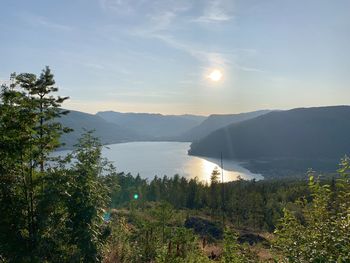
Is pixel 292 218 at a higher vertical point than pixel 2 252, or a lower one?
higher

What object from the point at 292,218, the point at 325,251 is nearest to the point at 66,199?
the point at 292,218

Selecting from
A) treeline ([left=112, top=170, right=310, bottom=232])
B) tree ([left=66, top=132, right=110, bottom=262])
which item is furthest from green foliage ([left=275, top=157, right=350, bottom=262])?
treeline ([left=112, top=170, right=310, bottom=232])

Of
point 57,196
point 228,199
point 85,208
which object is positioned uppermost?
point 57,196

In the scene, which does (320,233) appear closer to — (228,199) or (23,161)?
(23,161)

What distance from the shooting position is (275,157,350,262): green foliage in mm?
6980

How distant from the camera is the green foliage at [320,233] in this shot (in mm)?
6980

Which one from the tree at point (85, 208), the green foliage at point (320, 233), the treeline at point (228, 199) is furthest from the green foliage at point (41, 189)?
the treeline at point (228, 199)

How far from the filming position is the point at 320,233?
7.70 m

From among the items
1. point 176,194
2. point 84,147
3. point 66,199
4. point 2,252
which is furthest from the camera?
point 176,194

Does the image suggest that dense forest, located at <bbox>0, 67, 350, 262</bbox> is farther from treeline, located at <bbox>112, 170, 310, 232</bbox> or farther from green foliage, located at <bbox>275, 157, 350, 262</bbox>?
treeline, located at <bbox>112, 170, 310, 232</bbox>

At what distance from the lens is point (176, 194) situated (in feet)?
327

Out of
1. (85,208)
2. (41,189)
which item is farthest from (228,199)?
(41,189)

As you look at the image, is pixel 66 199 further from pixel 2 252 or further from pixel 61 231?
pixel 2 252

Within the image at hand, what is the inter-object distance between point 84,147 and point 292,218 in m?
7.23
